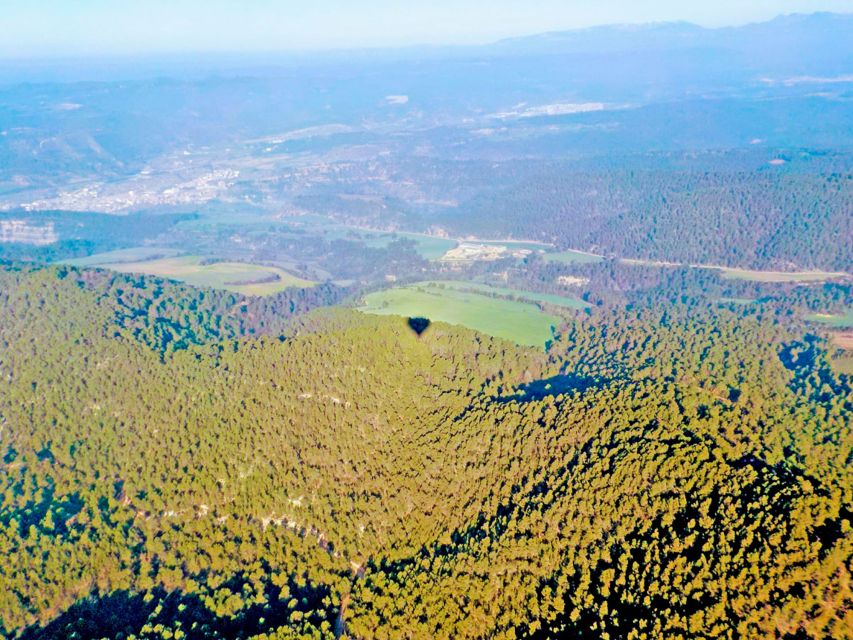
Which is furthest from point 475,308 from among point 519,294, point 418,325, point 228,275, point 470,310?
point 228,275

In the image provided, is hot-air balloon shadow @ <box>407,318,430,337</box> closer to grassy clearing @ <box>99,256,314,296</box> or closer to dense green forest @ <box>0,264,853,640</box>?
dense green forest @ <box>0,264,853,640</box>

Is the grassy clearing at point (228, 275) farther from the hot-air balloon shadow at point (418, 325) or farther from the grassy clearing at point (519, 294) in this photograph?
the hot-air balloon shadow at point (418, 325)

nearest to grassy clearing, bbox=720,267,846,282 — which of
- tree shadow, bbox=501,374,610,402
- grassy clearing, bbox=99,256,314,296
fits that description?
tree shadow, bbox=501,374,610,402

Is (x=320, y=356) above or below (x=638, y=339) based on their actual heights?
above

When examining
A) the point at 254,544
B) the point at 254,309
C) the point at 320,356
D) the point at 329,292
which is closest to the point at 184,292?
the point at 254,309

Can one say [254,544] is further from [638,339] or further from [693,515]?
[638,339]

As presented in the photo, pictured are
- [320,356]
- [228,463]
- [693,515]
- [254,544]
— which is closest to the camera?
[693,515]
